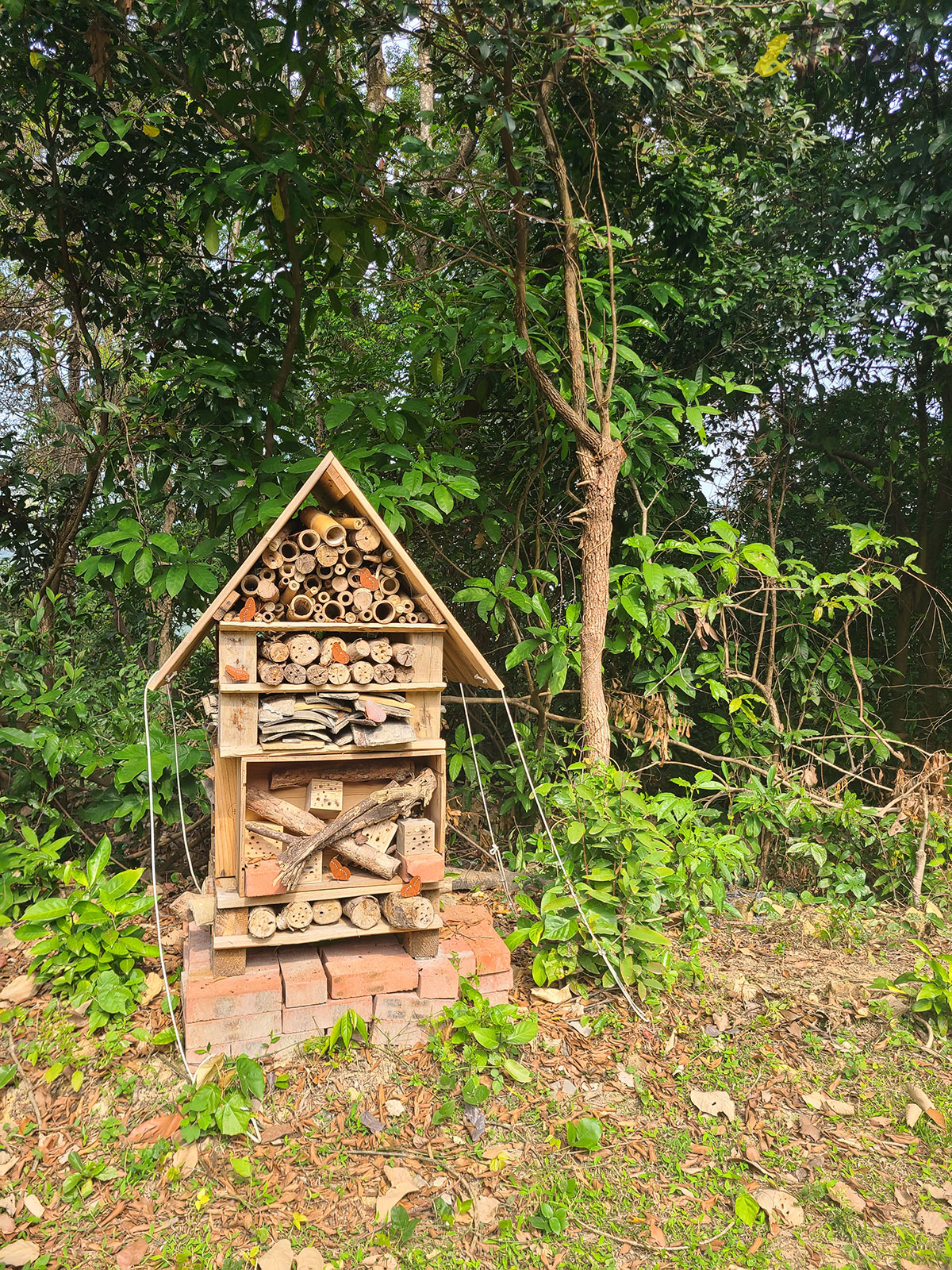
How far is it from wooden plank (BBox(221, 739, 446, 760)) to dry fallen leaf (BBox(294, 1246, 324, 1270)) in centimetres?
159

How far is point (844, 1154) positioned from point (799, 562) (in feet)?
10.1

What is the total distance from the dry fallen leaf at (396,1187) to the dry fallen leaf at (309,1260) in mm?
218

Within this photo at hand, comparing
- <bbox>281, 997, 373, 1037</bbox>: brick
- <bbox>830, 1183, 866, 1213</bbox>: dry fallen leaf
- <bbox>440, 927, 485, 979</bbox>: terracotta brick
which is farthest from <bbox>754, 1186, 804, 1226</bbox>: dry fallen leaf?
<bbox>281, 997, 373, 1037</bbox>: brick

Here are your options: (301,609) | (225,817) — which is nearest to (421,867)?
(225,817)

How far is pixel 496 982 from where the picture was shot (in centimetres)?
348

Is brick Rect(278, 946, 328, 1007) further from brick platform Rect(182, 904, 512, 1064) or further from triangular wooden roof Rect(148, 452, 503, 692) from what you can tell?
triangular wooden roof Rect(148, 452, 503, 692)

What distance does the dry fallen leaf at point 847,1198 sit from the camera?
8.66 feet

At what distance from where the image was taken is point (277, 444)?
181 inches

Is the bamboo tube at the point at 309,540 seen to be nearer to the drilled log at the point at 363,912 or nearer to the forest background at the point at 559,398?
the forest background at the point at 559,398

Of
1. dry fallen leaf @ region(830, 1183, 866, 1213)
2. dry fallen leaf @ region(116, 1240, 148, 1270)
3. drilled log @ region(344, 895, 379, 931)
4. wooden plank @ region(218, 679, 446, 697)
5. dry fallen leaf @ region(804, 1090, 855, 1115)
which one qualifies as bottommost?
dry fallen leaf @ region(830, 1183, 866, 1213)

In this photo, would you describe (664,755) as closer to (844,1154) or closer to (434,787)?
A: (434,787)

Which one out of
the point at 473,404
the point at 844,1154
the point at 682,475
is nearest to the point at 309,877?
the point at 844,1154

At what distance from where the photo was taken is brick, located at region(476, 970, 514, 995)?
346 cm

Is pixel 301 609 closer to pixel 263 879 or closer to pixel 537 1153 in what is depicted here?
pixel 263 879
